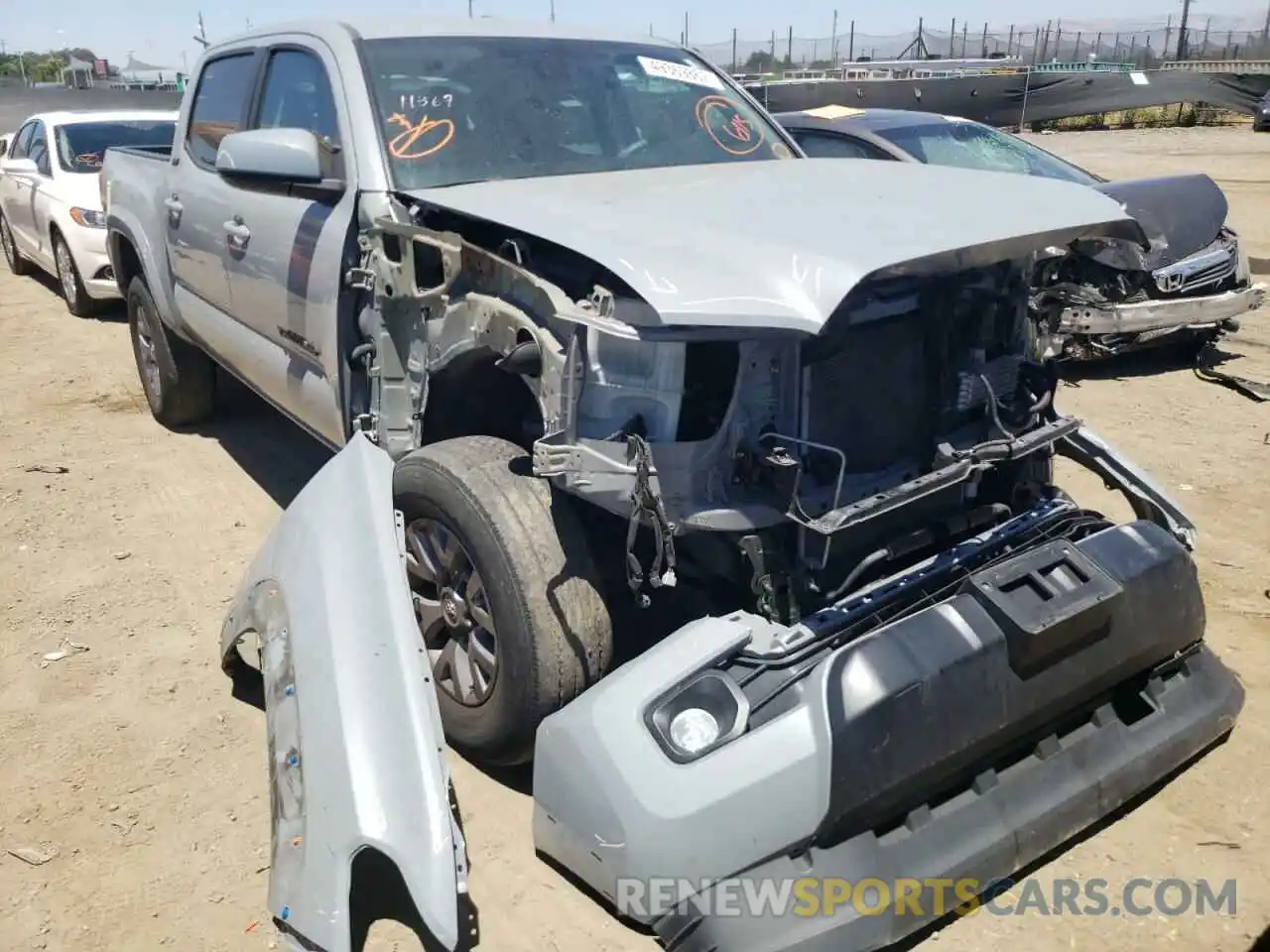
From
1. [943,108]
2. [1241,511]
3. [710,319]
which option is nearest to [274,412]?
[710,319]

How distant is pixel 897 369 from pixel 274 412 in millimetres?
4472

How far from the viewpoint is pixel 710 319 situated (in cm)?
219

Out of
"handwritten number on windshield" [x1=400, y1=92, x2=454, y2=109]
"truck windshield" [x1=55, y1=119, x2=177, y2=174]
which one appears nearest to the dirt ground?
"handwritten number on windshield" [x1=400, y1=92, x2=454, y2=109]

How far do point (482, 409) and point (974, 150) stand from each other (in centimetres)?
521

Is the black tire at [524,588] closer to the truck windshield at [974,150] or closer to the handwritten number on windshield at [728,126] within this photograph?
the handwritten number on windshield at [728,126]

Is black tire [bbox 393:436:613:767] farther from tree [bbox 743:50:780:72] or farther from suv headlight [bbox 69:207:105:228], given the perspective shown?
tree [bbox 743:50:780:72]

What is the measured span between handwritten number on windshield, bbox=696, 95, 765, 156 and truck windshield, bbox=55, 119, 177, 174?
660 cm

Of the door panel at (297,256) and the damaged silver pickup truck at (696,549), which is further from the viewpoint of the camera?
the door panel at (297,256)

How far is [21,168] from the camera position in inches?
370

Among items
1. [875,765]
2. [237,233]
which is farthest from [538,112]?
[875,765]

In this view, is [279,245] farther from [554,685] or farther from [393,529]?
[554,685]

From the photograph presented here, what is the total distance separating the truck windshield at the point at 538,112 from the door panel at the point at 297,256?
22 cm

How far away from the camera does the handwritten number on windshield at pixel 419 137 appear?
11.0ft

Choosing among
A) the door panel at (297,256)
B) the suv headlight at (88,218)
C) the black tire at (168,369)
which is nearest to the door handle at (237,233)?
the door panel at (297,256)
